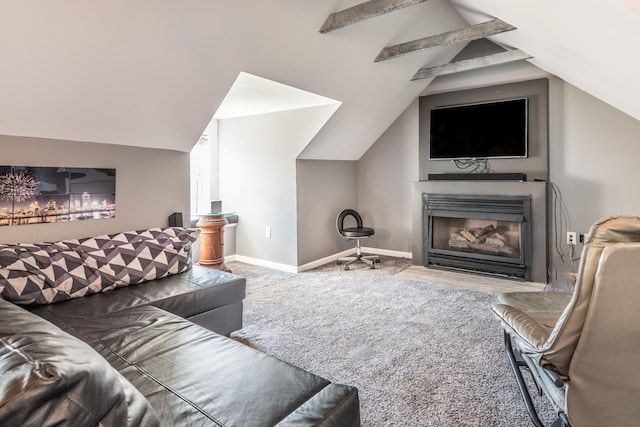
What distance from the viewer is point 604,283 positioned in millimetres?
1250

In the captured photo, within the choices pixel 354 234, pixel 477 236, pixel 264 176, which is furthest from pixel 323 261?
pixel 477 236

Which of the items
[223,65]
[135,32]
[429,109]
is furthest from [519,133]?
[135,32]

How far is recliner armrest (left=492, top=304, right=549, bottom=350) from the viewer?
153cm

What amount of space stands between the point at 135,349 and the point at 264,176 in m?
3.40

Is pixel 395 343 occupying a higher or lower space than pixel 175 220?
lower

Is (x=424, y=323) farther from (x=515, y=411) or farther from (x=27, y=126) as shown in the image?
(x=27, y=126)

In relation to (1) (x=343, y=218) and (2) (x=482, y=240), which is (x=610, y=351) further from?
(1) (x=343, y=218)

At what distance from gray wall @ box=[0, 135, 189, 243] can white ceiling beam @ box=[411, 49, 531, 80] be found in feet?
9.20

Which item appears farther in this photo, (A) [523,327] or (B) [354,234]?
(B) [354,234]

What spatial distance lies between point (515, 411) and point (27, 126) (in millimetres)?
3305

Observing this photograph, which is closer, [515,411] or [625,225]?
[625,225]

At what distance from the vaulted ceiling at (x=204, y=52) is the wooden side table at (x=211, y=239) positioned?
939mm

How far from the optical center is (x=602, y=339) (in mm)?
1301

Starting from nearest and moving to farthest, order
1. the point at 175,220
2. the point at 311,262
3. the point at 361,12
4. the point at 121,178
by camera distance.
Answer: the point at 361,12 → the point at 121,178 → the point at 175,220 → the point at 311,262
